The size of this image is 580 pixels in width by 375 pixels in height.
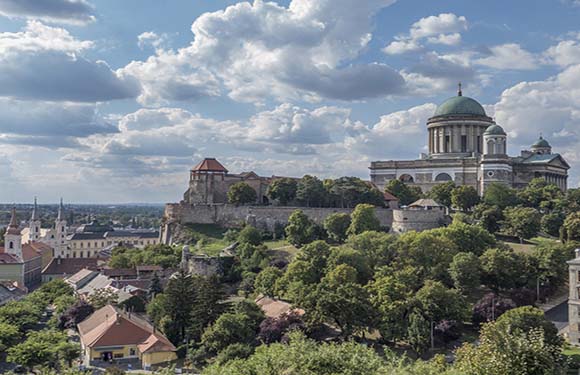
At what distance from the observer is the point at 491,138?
256 ft

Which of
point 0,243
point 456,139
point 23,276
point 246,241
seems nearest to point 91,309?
point 246,241

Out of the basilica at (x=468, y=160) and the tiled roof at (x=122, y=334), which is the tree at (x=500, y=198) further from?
the tiled roof at (x=122, y=334)

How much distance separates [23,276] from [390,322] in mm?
49452

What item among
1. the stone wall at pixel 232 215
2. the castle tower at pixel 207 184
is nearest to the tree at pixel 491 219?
the stone wall at pixel 232 215

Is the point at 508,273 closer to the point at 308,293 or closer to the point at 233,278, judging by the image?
the point at 308,293

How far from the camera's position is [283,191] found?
74.5 metres

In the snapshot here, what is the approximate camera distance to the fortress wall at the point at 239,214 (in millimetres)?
69438

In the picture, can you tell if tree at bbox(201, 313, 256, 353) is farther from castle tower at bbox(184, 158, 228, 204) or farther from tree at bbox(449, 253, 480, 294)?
castle tower at bbox(184, 158, 228, 204)

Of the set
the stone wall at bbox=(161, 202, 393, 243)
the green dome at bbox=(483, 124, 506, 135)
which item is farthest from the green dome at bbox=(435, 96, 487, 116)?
the stone wall at bbox=(161, 202, 393, 243)

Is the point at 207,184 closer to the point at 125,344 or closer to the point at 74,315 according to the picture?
the point at 74,315

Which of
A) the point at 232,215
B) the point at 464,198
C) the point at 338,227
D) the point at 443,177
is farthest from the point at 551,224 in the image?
the point at 232,215

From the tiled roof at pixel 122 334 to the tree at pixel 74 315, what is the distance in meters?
4.32

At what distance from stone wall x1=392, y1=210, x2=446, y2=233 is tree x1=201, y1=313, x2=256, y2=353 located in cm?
2952

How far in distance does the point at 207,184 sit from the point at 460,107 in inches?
1498
